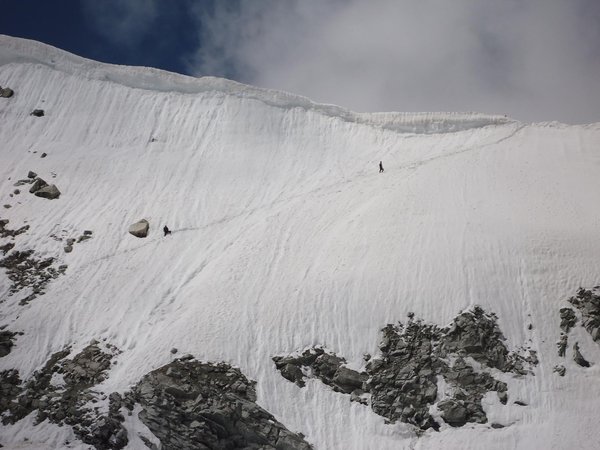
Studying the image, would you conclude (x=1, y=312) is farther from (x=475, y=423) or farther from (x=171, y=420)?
(x=475, y=423)

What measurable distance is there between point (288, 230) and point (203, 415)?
47.5ft

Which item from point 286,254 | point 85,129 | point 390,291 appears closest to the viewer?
point 390,291

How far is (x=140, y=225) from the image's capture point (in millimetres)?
35594

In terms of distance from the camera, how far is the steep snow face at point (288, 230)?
26.0 m

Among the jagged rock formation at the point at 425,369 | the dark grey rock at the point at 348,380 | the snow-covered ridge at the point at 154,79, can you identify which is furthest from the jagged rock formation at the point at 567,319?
the snow-covered ridge at the point at 154,79

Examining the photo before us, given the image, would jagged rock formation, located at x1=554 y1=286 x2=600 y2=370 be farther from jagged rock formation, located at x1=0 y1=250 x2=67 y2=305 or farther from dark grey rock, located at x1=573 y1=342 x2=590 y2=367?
jagged rock formation, located at x1=0 y1=250 x2=67 y2=305

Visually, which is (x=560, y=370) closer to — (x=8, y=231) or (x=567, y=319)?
(x=567, y=319)

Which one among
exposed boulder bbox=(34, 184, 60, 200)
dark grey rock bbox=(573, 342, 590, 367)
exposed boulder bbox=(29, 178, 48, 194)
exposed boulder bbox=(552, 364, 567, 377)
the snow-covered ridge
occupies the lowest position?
exposed boulder bbox=(552, 364, 567, 377)

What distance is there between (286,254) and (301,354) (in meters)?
7.46

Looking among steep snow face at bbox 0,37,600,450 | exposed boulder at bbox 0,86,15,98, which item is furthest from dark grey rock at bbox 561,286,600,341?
exposed boulder at bbox 0,86,15,98

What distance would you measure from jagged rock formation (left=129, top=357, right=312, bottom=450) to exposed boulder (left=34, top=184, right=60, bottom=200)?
59.1ft

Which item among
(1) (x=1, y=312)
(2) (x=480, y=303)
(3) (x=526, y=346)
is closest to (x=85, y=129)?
(1) (x=1, y=312)

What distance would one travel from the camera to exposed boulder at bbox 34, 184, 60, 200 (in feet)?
122

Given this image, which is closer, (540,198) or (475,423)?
(475,423)
